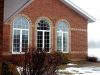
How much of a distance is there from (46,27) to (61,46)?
2.40m

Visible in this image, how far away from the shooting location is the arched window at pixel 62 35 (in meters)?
29.8

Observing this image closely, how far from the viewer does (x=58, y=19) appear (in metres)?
29.6

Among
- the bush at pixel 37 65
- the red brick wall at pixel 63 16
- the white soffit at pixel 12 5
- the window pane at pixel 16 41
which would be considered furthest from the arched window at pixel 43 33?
the bush at pixel 37 65

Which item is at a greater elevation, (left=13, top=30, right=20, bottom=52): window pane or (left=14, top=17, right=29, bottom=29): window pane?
(left=14, top=17, right=29, bottom=29): window pane

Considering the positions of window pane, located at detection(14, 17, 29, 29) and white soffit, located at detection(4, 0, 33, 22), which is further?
window pane, located at detection(14, 17, 29, 29)

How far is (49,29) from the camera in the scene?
29.0 m

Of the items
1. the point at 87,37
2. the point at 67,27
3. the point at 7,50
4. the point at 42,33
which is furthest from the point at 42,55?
the point at 87,37

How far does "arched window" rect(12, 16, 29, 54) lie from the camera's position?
26.8 metres

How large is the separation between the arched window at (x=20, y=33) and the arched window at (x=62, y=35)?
3414mm

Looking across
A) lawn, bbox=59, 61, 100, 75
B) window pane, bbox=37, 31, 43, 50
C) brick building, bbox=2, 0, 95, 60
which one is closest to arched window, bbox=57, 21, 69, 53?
brick building, bbox=2, 0, 95, 60

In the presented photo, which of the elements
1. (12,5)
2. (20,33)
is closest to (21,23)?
(20,33)

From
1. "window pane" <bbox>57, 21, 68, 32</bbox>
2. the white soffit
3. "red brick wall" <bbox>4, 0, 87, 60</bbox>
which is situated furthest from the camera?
"window pane" <bbox>57, 21, 68, 32</bbox>

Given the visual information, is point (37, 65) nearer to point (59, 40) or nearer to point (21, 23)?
point (21, 23)

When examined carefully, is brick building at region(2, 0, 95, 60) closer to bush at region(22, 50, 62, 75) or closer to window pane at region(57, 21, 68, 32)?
window pane at region(57, 21, 68, 32)
